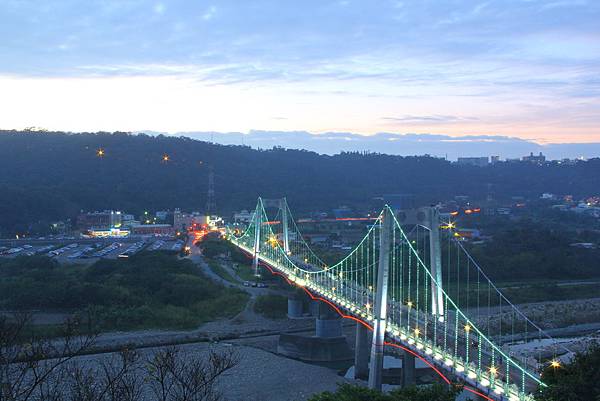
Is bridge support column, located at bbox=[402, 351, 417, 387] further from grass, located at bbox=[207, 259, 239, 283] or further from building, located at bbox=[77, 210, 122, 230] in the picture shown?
building, located at bbox=[77, 210, 122, 230]

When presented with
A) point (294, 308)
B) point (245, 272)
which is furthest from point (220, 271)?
point (294, 308)

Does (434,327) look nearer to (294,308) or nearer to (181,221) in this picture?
(294,308)

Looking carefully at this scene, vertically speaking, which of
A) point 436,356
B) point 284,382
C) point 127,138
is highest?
point 127,138

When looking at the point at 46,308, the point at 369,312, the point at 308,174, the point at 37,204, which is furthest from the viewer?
the point at 308,174

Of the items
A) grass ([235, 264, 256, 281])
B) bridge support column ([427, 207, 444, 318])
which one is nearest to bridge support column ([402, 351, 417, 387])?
bridge support column ([427, 207, 444, 318])

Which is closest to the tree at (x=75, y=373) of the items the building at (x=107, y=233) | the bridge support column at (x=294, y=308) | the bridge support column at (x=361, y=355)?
the bridge support column at (x=361, y=355)

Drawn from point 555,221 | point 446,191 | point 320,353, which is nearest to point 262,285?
point 320,353

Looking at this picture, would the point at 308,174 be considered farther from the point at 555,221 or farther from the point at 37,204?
the point at 37,204

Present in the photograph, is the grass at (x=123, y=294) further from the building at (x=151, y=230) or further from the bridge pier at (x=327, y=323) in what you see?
the building at (x=151, y=230)
